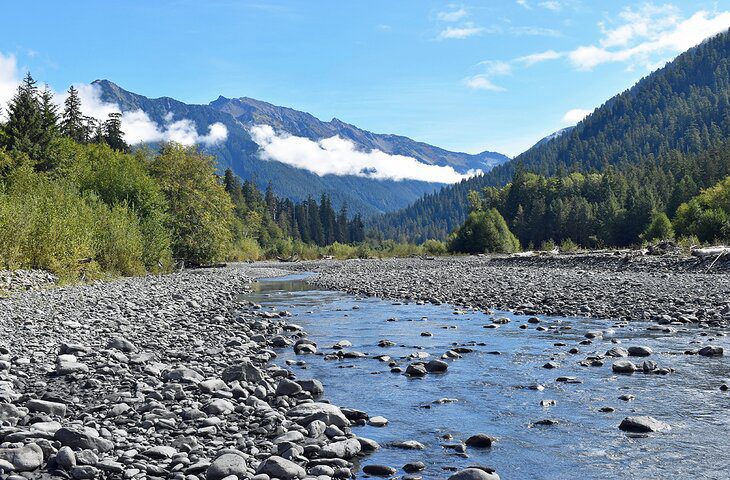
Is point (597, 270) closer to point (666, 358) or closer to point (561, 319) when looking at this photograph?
point (561, 319)

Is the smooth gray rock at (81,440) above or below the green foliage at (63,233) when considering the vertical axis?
below

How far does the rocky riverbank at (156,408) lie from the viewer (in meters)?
5.46

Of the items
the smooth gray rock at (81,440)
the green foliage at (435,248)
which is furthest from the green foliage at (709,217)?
the smooth gray rock at (81,440)

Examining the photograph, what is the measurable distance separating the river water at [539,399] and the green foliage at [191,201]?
33.6 meters

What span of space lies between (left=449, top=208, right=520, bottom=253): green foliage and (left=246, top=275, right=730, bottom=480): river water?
6269 centimetres

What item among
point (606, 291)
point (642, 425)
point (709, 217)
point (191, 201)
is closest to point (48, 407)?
point (642, 425)

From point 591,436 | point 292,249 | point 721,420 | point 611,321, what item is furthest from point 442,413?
point 292,249

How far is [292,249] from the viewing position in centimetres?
9631

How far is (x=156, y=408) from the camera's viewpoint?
712 cm

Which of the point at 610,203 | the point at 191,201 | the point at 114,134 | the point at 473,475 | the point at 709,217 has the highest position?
the point at 114,134

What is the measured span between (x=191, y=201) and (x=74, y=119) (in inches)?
2041

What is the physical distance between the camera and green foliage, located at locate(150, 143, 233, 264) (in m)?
46.0

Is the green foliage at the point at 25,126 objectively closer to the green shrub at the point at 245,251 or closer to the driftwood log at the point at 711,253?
the green shrub at the point at 245,251

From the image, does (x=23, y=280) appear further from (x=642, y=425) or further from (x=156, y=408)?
(x=642, y=425)
